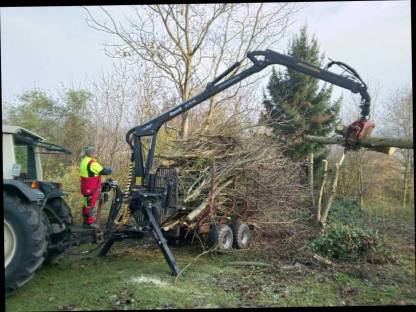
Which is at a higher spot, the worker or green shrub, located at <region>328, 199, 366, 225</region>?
the worker

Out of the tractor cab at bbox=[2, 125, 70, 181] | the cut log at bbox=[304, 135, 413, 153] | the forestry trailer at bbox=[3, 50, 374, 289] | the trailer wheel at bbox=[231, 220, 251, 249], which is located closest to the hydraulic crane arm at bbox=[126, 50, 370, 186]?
the forestry trailer at bbox=[3, 50, 374, 289]

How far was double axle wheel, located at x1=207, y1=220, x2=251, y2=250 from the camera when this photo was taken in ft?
23.5

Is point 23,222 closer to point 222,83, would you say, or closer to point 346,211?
point 222,83

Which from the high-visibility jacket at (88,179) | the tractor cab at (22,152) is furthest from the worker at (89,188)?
the tractor cab at (22,152)

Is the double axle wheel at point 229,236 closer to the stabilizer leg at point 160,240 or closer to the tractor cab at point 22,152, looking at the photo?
the stabilizer leg at point 160,240

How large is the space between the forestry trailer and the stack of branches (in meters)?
0.79

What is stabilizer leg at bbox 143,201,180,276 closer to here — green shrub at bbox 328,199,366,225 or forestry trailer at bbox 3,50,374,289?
forestry trailer at bbox 3,50,374,289

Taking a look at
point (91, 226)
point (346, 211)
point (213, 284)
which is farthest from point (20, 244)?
point (346, 211)

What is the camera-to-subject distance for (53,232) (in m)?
5.57

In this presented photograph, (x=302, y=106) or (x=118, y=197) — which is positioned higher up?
(x=302, y=106)

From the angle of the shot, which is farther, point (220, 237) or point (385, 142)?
point (220, 237)

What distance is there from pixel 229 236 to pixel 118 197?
2.60m

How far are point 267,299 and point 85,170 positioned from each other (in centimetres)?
345

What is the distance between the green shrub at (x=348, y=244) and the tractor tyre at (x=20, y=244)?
14.9 ft
